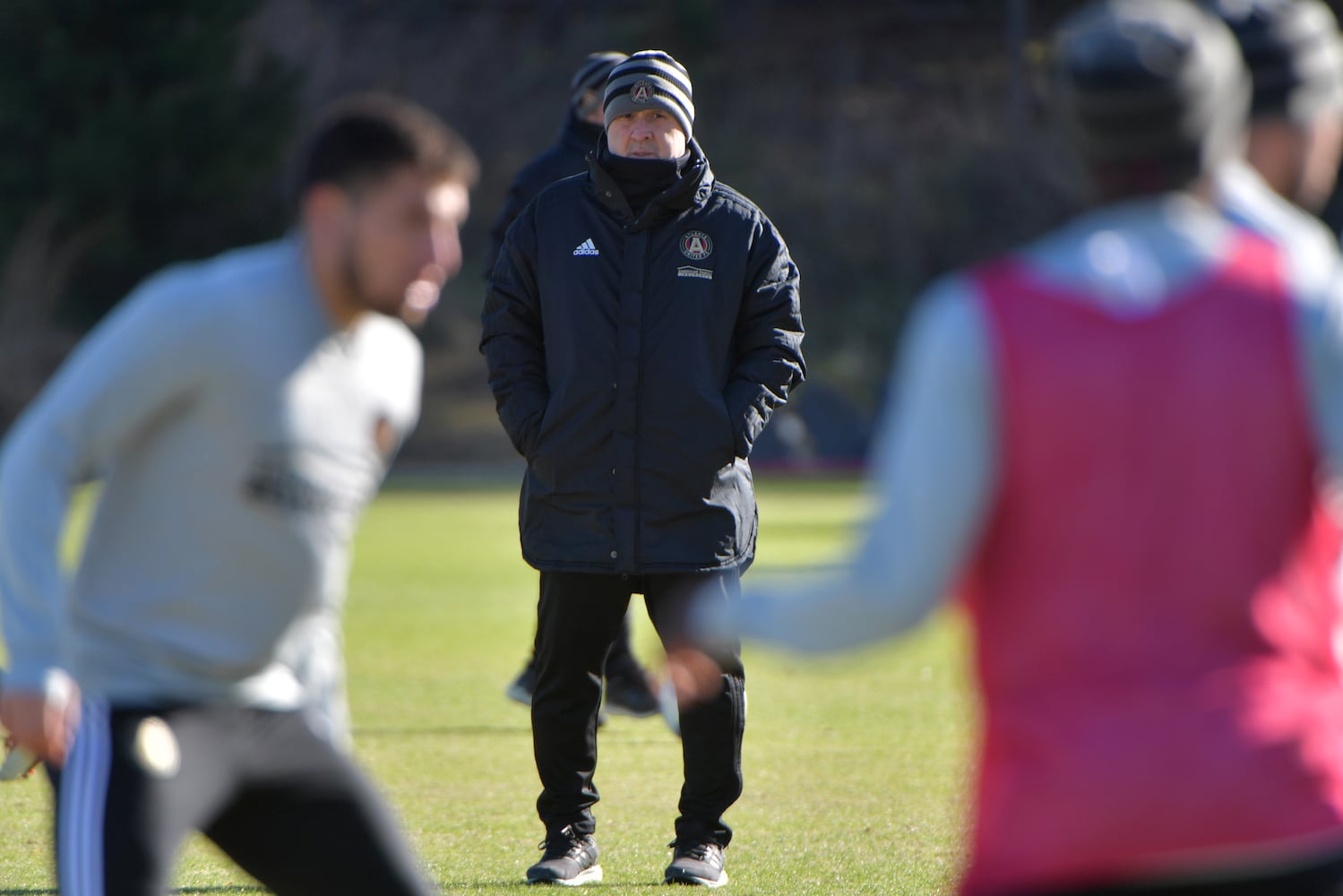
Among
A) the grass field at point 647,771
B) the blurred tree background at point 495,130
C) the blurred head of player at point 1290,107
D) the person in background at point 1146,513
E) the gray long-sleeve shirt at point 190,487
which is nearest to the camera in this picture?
the person in background at point 1146,513

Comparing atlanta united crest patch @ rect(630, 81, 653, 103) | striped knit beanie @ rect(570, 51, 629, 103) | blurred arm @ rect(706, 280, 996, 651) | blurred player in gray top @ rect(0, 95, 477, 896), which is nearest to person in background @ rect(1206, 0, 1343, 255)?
blurred arm @ rect(706, 280, 996, 651)

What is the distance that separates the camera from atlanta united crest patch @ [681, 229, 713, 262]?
5.72 metres

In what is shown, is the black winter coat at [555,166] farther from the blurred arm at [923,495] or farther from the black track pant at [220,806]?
the blurred arm at [923,495]

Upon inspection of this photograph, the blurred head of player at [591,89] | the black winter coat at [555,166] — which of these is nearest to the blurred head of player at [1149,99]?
the blurred head of player at [591,89]

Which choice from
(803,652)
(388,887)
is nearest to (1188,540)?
(803,652)

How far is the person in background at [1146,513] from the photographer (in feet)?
7.23

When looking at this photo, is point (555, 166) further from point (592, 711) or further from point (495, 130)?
point (495, 130)

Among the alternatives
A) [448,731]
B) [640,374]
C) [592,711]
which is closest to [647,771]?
[448,731]

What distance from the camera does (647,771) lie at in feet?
24.8

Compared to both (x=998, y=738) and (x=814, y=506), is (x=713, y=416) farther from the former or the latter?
(x=814, y=506)

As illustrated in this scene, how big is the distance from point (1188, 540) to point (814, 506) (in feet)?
80.6

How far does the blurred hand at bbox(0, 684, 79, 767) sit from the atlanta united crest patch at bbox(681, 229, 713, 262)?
10.1ft

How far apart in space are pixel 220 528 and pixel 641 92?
3023 millimetres

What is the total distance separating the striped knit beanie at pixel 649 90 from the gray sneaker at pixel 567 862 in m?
2.18
